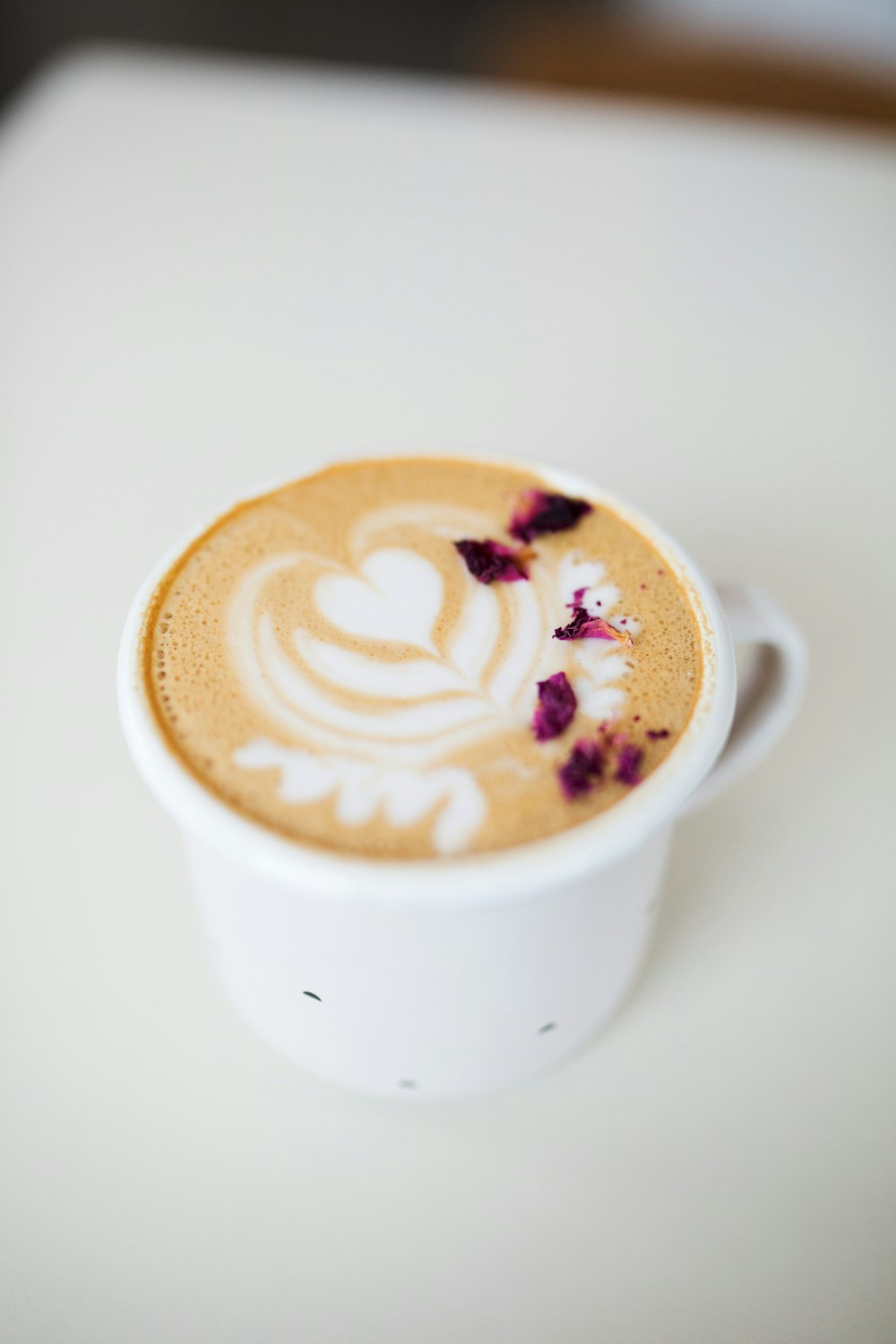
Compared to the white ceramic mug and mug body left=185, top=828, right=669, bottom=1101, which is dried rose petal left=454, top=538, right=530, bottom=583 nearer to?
the white ceramic mug

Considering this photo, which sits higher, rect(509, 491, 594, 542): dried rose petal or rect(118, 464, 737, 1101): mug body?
rect(509, 491, 594, 542): dried rose petal

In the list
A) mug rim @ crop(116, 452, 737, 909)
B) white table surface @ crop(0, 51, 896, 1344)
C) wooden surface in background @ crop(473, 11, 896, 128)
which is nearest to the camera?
mug rim @ crop(116, 452, 737, 909)

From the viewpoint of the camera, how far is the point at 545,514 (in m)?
0.82

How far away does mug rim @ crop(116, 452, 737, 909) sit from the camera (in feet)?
1.95

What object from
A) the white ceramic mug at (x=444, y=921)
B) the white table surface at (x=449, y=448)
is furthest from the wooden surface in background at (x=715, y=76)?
the white ceramic mug at (x=444, y=921)

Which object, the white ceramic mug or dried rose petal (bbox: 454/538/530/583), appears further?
dried rose petal (bbox: 454/538/530/583)

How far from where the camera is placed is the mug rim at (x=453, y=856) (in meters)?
0.59

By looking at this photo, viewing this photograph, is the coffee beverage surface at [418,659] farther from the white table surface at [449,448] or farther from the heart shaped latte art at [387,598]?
the white table surface at [449,448]

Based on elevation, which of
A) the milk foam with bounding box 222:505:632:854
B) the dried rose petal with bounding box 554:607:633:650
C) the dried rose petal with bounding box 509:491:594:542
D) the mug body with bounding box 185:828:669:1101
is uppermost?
the dried rose petal with bounding box 509:491:594:542

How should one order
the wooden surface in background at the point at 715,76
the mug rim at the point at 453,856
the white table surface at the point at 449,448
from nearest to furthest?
the mug rim at the point at 453,856 < the white table surface at the point at 449,448 < the wooden surface in background at the point at 715,76

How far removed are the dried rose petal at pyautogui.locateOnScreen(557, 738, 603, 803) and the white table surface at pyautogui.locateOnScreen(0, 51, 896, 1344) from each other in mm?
277

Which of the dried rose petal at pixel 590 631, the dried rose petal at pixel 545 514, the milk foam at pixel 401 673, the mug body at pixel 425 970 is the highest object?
the dried rose petal at pixel 545 514

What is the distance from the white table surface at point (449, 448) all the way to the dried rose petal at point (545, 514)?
0.54ft

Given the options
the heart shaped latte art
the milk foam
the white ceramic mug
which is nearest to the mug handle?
the white ceramic mug
